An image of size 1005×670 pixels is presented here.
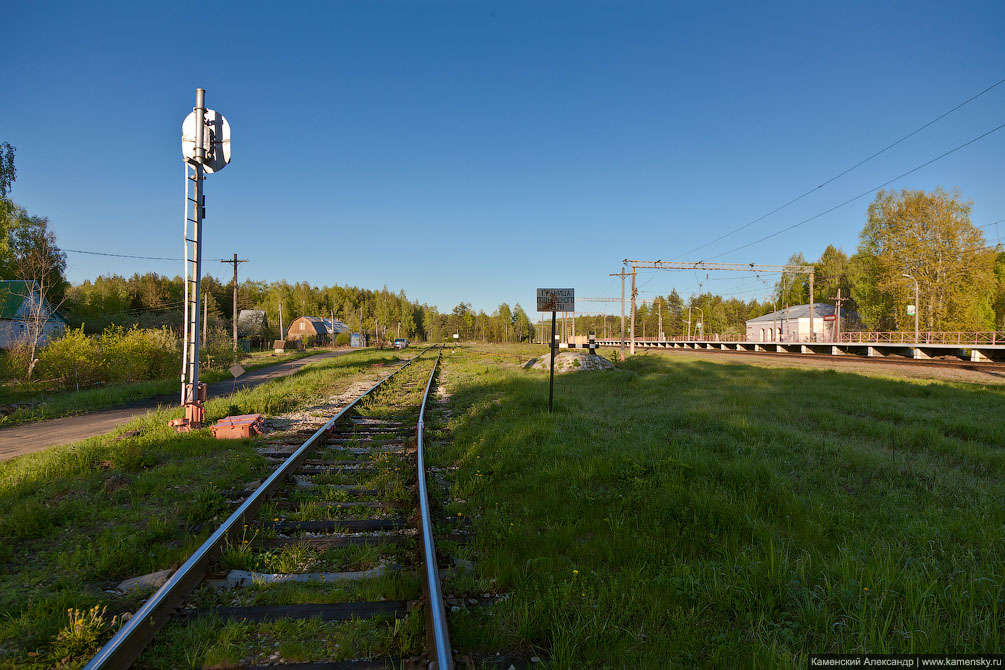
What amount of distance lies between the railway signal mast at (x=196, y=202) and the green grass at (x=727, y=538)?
5039 millimetres

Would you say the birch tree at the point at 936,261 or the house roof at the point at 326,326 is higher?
the birch tree at the point at 936,261

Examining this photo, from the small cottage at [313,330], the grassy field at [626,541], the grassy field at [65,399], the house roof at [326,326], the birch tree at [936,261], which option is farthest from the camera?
the house roof at [326,326]

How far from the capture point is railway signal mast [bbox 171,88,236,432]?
869 centimetres

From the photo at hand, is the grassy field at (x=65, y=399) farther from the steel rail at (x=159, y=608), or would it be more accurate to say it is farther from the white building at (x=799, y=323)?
the white building at (x=799, y=323)

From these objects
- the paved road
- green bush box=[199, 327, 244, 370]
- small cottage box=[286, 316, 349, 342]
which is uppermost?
small cottage box=[286, 316, 349, 342]

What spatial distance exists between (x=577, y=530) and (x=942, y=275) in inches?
2286

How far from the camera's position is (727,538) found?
4.22m

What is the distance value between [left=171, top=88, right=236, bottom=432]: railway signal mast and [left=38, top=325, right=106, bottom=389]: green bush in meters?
12.6

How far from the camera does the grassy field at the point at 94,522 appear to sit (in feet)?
9.30

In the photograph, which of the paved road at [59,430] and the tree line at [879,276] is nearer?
the paved road at [59,430]

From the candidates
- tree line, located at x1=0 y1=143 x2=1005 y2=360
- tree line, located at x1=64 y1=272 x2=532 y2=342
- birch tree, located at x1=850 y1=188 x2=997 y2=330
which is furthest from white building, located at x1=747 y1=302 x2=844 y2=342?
tree line, located at x1=64 y1=272 x2=532 y2=342

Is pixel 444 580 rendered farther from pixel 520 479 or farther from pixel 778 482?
pixel 778 482

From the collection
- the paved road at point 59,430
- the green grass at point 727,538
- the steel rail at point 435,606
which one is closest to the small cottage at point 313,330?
the paved road at point 59,430

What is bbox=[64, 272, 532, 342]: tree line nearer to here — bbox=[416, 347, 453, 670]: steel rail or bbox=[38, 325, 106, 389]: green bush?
bbox=[38, 325, 106, 389]: green bush
